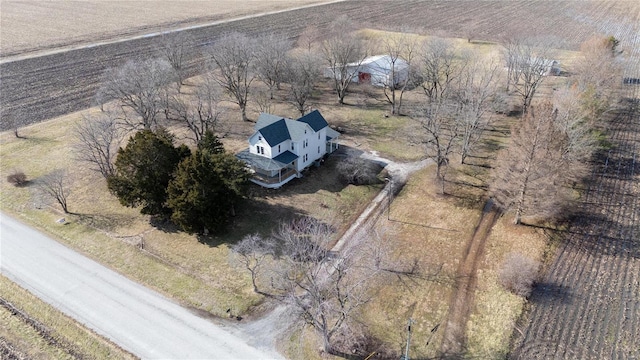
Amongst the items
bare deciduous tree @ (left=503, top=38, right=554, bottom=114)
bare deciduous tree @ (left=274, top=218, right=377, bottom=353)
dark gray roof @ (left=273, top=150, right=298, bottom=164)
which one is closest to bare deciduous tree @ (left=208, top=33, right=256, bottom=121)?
dark gray roof @ (left=273, top=150, right=298, bottom=164)

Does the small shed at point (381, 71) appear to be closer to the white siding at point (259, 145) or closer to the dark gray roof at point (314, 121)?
the dark gray roof at point (314, 121)

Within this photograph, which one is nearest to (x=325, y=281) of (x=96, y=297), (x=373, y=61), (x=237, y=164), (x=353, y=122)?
(x=237, y=164)

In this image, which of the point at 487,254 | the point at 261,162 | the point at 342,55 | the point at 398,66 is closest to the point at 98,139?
the point at 261,162

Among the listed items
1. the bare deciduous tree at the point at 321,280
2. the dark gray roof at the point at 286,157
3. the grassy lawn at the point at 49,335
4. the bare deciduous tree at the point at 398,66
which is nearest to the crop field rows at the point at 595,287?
the bare deciduous tree at the point at 321,280

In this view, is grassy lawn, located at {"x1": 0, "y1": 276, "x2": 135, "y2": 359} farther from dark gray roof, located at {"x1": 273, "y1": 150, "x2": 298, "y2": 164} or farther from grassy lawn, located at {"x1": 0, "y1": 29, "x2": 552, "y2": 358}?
dark gray roof, located at {"x1": 273, "y1": 150, "x2": 298, "y2": 164}

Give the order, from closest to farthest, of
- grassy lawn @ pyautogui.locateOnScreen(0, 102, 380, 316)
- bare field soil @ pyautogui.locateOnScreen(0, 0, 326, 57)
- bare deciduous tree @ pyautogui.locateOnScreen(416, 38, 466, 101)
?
grassy lawn @ pyautogui.locateOnScreen(0, 102, 380, 316)
bare deciduous tree @ pyautogui.locateOnScreen(416, 38, 466, 101)
bare field soil @ pyautogui.locateOnScreen(0, 0, 326, 57)
